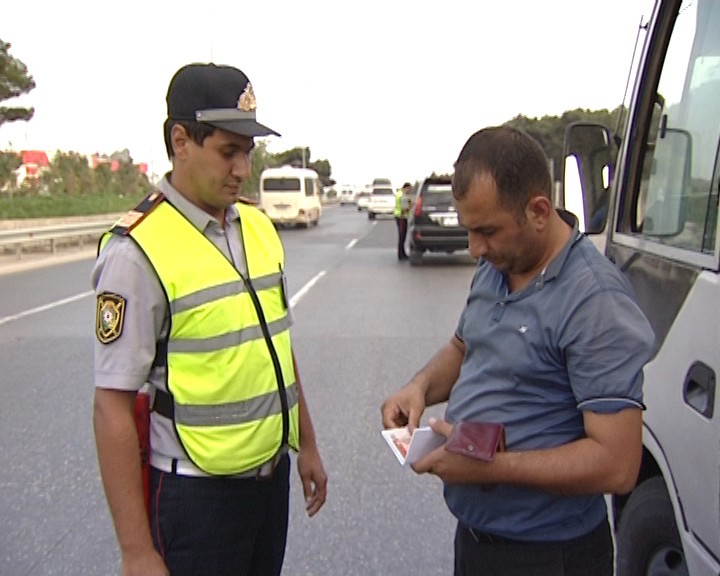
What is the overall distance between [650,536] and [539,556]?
0.64m

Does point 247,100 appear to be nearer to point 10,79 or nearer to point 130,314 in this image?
point 130,314

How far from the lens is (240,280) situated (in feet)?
7.06

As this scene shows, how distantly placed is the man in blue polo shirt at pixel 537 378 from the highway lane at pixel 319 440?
184 centimetres

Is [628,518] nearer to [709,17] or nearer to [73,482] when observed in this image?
[709,17]

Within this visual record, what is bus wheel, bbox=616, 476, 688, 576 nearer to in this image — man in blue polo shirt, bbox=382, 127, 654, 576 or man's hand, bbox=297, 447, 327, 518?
man in blue polo shirt, bbox=382, 127, 654, 576

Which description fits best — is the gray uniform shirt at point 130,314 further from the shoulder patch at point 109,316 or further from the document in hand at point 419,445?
the document in hand at point 419,445

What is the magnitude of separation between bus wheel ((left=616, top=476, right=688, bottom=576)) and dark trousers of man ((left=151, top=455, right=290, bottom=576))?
1.12 m

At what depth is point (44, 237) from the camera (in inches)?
861

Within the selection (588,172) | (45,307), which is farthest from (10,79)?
(588,172)

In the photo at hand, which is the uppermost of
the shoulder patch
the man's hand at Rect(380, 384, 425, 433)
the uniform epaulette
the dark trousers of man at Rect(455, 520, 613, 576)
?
the uniform epaulette

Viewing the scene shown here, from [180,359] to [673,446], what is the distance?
1296 millimetres

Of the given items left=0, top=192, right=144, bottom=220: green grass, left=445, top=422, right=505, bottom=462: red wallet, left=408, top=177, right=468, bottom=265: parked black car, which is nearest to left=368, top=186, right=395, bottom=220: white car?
left=0, top=192, right=144, bottom=220: green grass

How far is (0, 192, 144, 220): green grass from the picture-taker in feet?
107

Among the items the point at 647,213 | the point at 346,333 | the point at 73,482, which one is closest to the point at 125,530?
the point at 647,213
